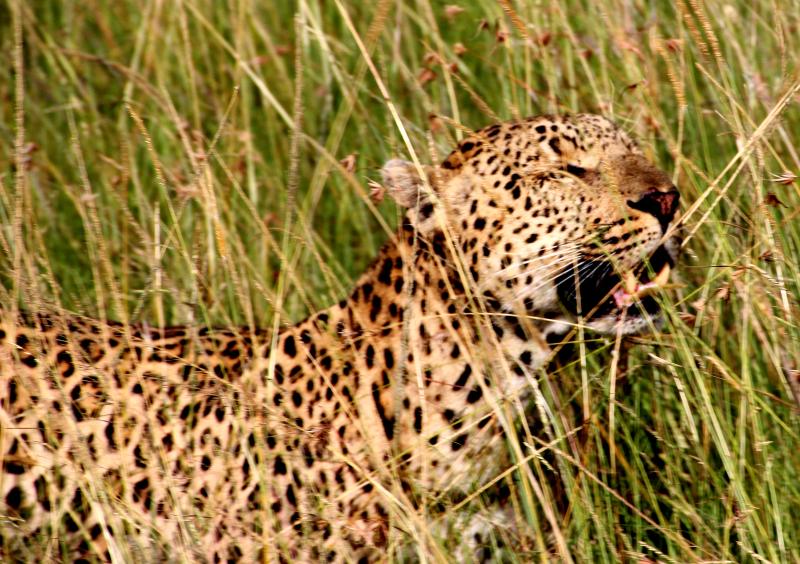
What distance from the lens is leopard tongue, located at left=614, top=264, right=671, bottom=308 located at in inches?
149

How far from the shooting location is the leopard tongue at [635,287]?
3.79 meters

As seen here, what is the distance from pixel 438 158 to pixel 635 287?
1045 mm

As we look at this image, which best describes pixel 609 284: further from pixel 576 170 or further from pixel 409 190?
pixel 409 190

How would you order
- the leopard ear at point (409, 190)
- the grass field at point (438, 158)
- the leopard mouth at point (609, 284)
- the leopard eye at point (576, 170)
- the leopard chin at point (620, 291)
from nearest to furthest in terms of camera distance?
the grass field at point (438, 158) → the leopard chin at point (620, 291) → the leopard mouth at point (609, 284) → the leopard ear at point (409, 190) → the leopard eye at point (576, 170)

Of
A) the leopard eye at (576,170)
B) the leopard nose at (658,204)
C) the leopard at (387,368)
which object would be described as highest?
the leopard eye at (576,170)

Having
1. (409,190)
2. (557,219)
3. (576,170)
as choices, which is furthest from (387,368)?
(576,170)

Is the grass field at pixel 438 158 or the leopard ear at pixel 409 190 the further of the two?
the leopard ear at pixel 409 190

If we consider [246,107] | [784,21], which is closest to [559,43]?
[784,21]

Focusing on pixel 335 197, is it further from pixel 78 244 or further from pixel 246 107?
pixel 78 244

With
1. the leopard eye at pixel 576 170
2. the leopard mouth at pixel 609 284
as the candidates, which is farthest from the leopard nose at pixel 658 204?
the leopard eye at pixel 576 170

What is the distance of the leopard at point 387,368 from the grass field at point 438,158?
0.58 feet

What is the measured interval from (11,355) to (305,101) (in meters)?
2.37

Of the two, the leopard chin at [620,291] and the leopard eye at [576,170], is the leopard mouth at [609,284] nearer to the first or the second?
the leopard chin at [620,291]

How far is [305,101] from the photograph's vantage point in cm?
617
